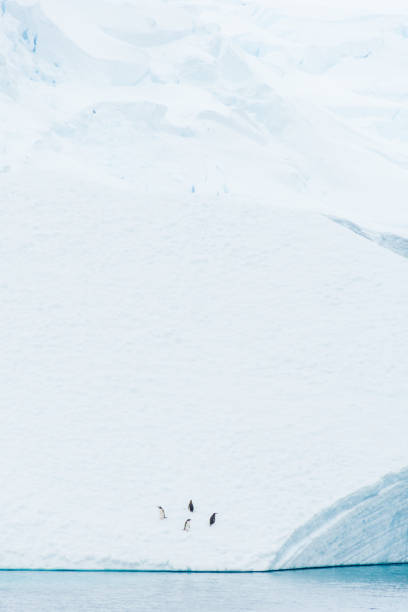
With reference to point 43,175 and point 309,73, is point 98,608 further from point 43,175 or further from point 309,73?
Answer: point 309,73

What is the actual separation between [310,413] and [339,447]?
0.64 m

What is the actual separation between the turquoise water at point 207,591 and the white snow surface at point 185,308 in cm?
33

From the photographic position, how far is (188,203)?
48.3 ft

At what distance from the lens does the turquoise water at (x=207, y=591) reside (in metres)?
8.15

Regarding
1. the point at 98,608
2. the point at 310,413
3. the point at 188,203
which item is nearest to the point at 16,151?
the point at 188,203

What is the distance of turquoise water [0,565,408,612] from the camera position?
26.7ft

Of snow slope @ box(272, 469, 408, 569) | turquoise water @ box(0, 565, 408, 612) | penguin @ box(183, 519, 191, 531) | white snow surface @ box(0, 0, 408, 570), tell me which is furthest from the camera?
white snow surface @ box(0, 0, 408, 570)

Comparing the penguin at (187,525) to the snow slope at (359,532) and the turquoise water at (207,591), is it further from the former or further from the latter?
the snow slope at (359,532)

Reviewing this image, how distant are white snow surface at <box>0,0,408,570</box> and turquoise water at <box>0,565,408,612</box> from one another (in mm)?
326

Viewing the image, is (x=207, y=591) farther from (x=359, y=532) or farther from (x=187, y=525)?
(x=359, y=532)

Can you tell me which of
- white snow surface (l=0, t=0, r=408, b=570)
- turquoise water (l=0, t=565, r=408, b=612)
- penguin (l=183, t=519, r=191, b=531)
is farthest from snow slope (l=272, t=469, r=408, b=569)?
penguin (l=183, t=519, r=191, b=531)

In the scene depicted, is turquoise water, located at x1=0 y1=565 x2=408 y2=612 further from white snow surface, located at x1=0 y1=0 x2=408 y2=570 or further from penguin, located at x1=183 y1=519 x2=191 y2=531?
penguin, located at x1=183 y1=519 x2=191 y2=531

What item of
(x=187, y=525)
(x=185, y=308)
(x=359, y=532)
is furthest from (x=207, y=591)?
(x=185, y=308)

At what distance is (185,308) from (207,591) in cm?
489
